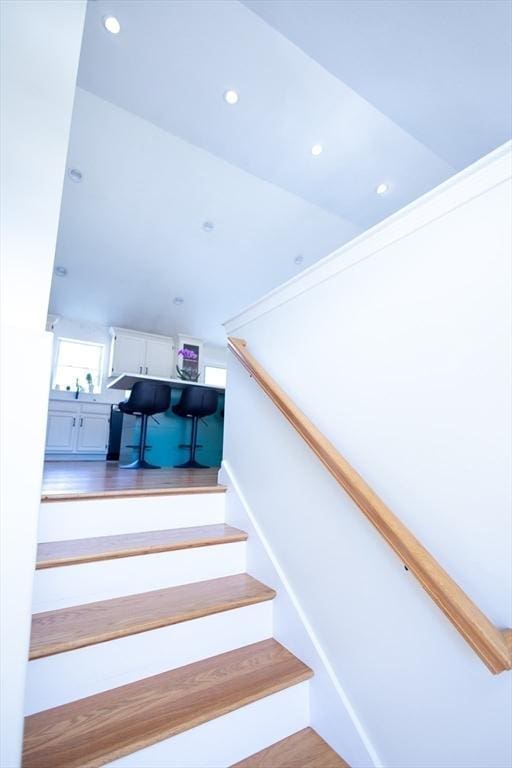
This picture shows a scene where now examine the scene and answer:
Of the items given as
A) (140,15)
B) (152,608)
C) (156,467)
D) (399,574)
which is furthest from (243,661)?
(140,15)

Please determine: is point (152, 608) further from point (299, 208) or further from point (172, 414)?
point (299, 208)

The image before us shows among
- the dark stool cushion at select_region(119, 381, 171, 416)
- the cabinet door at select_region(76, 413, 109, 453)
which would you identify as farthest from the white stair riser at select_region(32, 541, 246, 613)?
the cabinet door at select_region(76, 413, 109, 453)

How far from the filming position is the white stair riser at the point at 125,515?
150cm

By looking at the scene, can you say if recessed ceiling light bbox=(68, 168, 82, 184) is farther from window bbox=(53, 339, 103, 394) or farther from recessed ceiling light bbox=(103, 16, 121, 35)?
window bbox=(53, 339, 103, 394)

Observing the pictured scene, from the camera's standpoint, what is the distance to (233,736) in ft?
3.54

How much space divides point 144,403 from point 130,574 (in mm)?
2204

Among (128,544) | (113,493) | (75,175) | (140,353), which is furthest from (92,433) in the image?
(128,544)

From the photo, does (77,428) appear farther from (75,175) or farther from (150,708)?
(150,708)

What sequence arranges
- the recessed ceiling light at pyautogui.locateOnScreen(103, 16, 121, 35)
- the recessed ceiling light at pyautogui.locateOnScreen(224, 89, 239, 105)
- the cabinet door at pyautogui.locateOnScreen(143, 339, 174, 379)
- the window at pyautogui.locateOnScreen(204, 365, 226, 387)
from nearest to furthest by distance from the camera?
the recessed ceiling light at pyautogui.locateOnScreen(103, 16, 121, 35)
the recessed ceiling light at pyautogui.locateOnScreen(224, 89, 239, 105)
the cabinet door at pyautogui.locateOnScreen(143, 339, 174, 379)
the window at pyautogui.locateOnScreen(204, 365, 226, 387)

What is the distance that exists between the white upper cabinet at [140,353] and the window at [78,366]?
340mm

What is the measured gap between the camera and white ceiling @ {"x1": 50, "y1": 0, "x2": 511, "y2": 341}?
2576 millimetres

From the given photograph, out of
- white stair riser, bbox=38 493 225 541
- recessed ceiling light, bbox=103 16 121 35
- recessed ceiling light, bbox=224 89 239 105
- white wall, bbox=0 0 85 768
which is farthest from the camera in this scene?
recessed ceiling light, bbox=224 89 239 105

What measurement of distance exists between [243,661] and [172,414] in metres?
2.97

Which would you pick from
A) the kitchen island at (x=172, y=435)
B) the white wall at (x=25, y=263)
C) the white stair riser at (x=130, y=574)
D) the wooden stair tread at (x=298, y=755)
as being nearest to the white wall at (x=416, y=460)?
the wooden stair tread at (x=298, y=755)
